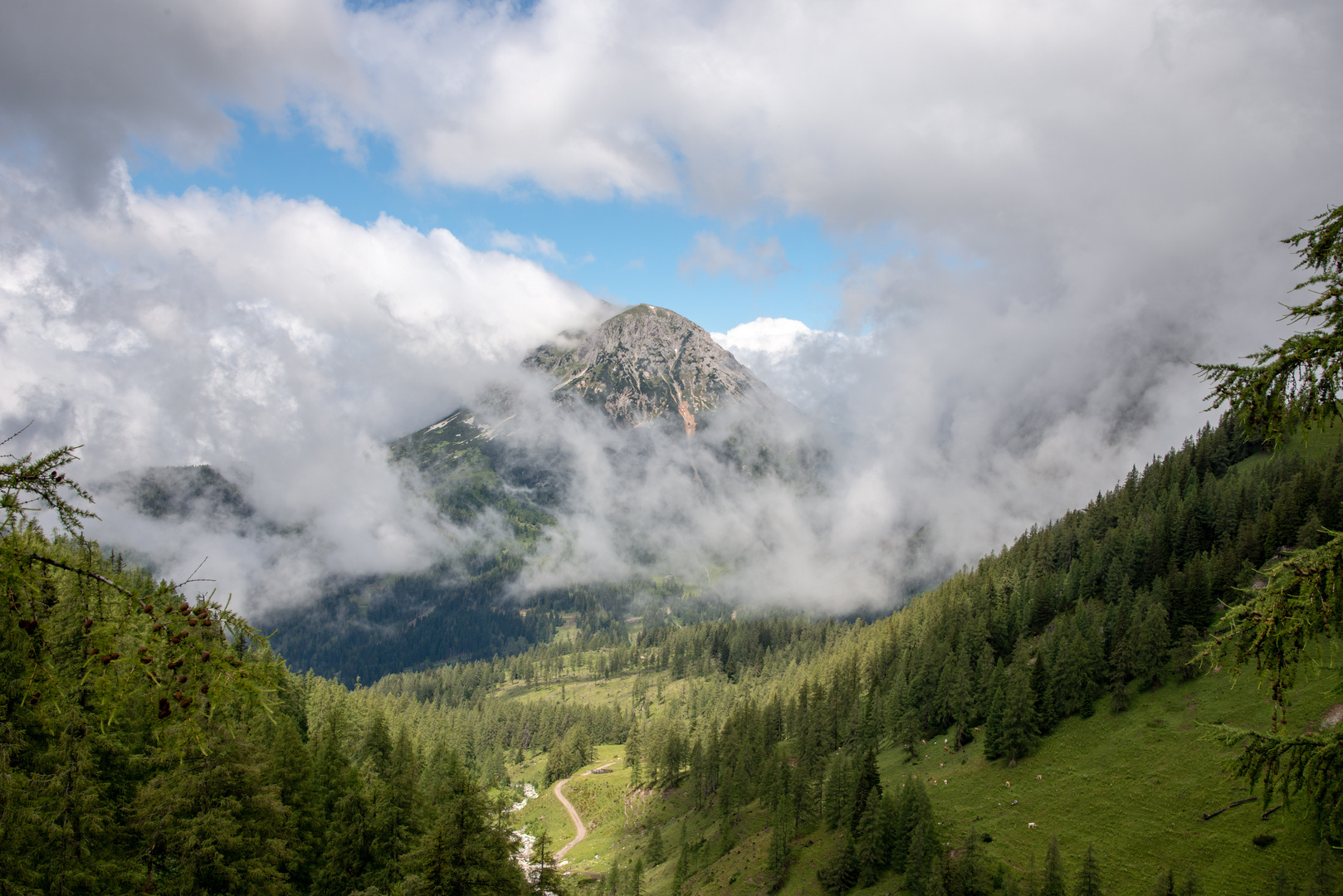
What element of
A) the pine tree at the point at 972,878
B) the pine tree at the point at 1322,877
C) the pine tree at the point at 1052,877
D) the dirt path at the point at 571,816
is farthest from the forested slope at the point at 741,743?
the pine tree at the point at 1322,877

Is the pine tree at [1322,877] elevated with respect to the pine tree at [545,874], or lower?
lower

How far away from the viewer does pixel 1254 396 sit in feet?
33.8

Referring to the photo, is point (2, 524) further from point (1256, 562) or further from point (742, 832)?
point (1256, 562)

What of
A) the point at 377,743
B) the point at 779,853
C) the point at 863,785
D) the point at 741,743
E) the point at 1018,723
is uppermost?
the point at 377,743

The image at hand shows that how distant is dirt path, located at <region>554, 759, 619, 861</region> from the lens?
100125 mm

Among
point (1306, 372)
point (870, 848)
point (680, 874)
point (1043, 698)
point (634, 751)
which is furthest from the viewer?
point (634, 751)

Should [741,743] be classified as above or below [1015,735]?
below

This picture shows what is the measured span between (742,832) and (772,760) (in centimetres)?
1067

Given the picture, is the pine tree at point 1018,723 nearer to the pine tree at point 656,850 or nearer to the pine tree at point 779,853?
the pine tree at point 779,853

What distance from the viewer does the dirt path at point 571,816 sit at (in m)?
100

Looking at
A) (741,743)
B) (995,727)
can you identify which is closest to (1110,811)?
(995,727)

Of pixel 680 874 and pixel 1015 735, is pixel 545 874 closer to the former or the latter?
pixel 680 874

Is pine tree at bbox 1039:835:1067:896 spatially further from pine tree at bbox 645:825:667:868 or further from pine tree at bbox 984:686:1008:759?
pine tree at bbox 645:825:667:868

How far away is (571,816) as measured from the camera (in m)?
114
